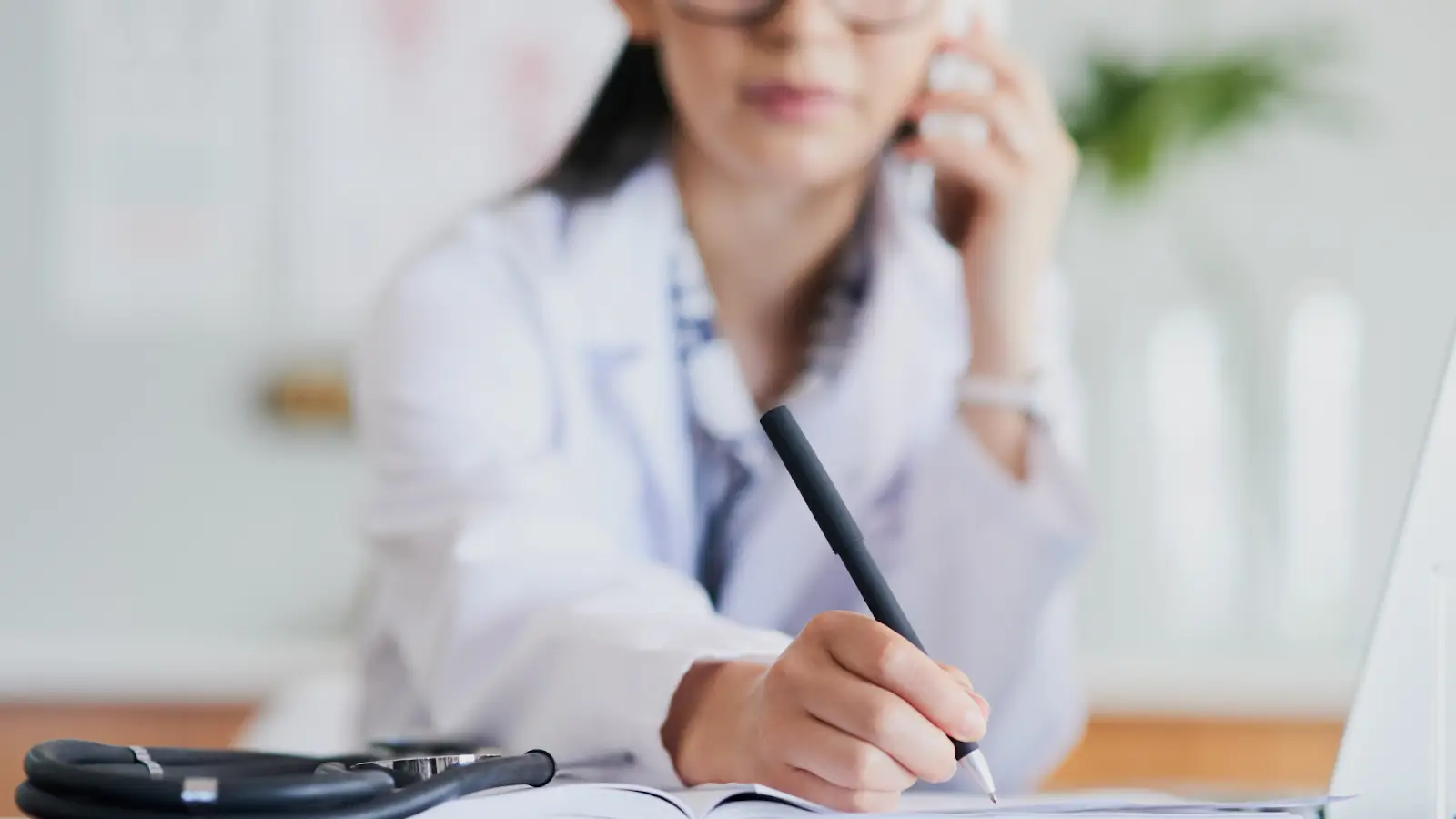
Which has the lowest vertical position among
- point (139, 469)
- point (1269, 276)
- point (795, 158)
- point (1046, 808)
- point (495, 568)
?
point (1046, 808)

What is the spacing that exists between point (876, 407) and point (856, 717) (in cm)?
54

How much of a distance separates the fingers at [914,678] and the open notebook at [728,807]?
2 centimetres

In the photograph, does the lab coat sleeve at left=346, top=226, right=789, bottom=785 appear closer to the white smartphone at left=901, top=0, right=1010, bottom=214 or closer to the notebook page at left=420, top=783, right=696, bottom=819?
the notebook page at left=420, top=783, right=696, bottom=819

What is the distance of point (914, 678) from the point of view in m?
0.36

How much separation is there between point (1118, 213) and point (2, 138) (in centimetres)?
148

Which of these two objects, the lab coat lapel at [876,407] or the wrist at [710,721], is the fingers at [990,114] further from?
the wrist at [710,721]

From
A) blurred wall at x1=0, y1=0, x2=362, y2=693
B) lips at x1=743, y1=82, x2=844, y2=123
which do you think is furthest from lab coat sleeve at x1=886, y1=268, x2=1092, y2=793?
blurred wall at x1=0, y1=0, x2=362, y2=693

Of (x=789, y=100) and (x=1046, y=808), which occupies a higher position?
(x=789, y=100)

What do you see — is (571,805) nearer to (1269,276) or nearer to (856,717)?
(856,717)

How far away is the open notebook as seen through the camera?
12.9 inches

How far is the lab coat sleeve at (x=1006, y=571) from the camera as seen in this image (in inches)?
31.3

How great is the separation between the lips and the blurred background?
101 cm

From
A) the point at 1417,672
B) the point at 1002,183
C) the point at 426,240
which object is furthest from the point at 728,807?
the point at 426,240

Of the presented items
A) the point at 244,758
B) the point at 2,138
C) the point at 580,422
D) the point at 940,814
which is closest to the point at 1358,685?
the point at 940,814
